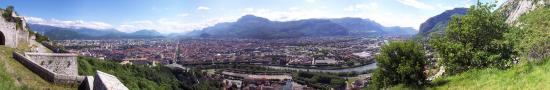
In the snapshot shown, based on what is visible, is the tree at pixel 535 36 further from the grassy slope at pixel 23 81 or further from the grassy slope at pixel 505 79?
the grassy slope at pixel 23 81

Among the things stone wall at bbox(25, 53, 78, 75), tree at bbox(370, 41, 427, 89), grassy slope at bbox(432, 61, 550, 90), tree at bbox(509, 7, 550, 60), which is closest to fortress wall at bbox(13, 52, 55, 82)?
stone wall at bbox(25, 53, 78, 75)

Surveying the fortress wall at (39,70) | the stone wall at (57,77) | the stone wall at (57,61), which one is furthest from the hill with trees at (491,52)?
the stone wall at (57,61)

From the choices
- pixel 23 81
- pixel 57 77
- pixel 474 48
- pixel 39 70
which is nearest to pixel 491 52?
pixel 474 48

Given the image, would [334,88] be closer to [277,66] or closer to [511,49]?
[277,66]

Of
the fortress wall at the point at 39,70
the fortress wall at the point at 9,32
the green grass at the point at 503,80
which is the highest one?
the fortress wall at the point at 9,32

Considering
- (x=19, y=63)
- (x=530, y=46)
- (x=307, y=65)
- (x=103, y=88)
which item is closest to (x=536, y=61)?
(x=530, y=46)

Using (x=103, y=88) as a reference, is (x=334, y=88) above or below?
below

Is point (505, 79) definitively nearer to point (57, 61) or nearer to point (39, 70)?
point (39, 70)
